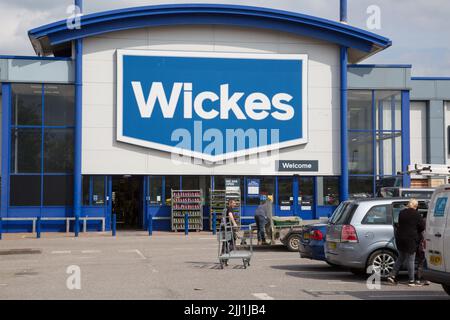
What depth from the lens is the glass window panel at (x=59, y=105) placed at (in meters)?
31.9

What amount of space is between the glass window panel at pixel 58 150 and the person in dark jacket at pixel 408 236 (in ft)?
69.2

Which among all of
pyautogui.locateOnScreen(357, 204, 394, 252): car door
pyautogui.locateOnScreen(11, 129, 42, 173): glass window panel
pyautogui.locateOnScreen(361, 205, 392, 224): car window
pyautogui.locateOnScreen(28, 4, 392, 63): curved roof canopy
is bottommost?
pyautogui.locateOnScreen(357, 204, 394, 252): car door

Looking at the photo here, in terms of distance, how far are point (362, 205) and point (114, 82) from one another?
20011 millimetres

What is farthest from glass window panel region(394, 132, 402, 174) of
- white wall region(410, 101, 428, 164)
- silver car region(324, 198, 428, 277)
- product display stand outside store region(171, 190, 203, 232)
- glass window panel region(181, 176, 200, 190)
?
silver car region(324, 198, 428, 277)

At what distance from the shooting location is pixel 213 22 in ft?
108

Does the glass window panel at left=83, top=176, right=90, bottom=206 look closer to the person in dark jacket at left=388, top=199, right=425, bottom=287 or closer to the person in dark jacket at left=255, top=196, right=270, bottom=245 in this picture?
the person in dark jacket at left=255, top=196, right=270, bottom=245

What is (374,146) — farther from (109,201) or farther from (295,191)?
(109,201)

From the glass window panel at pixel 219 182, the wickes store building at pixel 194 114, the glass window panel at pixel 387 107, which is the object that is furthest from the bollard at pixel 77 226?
the glass window panel at pixel 387 107

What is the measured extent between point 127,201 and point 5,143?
7.07 m

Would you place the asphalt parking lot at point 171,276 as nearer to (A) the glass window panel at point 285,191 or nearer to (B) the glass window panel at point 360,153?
(A) the glass window panel at point 285,191

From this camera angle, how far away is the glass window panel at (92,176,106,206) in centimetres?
3200

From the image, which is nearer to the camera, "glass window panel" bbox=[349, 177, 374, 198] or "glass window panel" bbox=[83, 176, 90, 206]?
"glass window panel" bbox=[83, 176, 90, 206]

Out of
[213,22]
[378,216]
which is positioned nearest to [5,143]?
[213,22]
